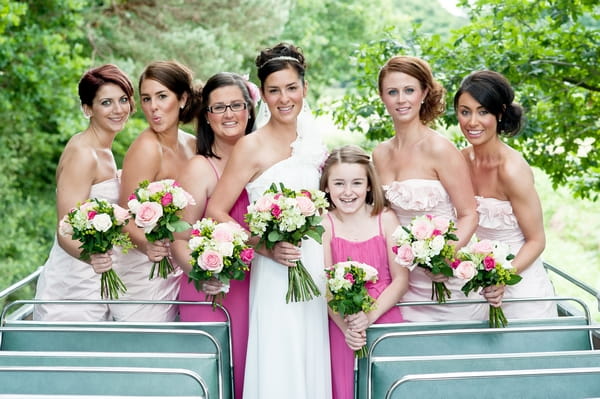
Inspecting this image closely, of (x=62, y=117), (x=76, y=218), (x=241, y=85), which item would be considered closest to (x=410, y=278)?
(x=241, y=85)

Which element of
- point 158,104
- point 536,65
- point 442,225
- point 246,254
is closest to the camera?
point 246,254

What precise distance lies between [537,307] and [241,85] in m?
2.31

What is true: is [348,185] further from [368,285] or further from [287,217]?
[287,217]

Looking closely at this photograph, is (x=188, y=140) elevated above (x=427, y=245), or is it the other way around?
(x=188, y=140)

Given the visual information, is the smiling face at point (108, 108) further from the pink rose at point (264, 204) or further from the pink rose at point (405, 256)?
the pink rose at point (405, 256)

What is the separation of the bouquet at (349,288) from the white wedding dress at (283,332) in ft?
1.42

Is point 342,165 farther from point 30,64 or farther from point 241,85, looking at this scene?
point 30,64

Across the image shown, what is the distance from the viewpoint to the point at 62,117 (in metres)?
12.8

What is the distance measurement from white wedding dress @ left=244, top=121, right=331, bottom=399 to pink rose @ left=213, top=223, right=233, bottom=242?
465 millimetres

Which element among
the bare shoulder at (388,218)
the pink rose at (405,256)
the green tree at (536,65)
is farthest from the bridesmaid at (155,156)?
the green tree at (536,65)

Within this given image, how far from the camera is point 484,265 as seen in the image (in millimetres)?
4121

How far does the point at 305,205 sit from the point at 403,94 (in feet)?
3.86

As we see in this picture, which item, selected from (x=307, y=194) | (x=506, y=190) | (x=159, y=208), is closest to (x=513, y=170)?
Answer: (x=506, y=190)

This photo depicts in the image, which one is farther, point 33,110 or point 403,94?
point 33,110
